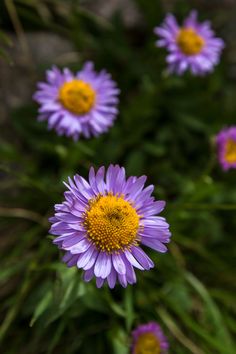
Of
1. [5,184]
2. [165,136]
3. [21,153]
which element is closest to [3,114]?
[21,153]

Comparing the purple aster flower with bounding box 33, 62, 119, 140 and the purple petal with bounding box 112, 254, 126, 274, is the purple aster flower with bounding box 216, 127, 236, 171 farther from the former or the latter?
the purple petal with bounding box 112, 254, 126, 274

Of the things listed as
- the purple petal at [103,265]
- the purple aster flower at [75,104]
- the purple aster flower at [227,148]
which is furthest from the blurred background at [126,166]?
the purple petal at [103,265]

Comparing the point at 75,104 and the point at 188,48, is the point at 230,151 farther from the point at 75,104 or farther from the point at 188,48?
the point at 75,104

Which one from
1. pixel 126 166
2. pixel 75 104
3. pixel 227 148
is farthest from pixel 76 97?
pixel 227 148

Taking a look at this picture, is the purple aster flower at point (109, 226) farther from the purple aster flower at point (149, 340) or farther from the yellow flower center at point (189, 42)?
the yellow flower center at point (189, 42)

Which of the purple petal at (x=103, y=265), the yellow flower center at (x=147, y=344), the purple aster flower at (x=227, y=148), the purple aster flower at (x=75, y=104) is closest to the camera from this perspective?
the purple petal at (x=103, y=265)

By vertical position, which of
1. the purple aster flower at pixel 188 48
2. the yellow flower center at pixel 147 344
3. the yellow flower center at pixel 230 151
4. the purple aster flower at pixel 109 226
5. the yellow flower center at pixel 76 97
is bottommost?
the yellow flower center at pixel 147 344
